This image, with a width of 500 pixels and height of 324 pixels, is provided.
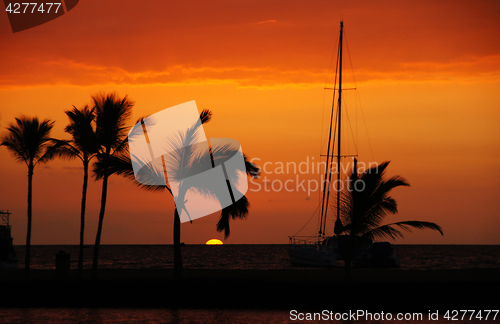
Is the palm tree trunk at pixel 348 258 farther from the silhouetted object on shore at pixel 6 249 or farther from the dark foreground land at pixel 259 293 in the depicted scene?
the silhouetted object on shore at pixel 6 249

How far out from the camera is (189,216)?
23.0m

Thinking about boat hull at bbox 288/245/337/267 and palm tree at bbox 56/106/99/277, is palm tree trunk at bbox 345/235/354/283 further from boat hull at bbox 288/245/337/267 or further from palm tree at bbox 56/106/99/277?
boat hull at bbox 288/245/337/267

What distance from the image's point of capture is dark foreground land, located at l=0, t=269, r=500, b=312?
66.7 ft

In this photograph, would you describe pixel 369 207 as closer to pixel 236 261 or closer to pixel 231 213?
pixel 231 213

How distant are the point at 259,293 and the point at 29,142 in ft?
45.9

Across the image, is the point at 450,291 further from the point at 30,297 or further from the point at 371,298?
the point at 30,297

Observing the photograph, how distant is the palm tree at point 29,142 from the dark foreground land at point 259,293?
4.46m

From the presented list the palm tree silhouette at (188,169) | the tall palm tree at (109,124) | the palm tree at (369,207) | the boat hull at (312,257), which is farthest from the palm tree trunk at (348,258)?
the boat hull at (312,257)

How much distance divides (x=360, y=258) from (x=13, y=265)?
35.6m

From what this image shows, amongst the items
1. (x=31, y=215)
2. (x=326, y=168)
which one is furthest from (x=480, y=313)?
(x=31, y=215)

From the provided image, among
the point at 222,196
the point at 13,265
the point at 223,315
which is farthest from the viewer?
the point at 13,265

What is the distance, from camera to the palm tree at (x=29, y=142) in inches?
982

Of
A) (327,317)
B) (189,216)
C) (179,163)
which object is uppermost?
(179,163)

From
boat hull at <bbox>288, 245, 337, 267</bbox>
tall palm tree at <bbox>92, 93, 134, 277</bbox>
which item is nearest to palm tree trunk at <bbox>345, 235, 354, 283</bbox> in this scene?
tall palm tree at <bbox>92, 93, 134, 277</bbox>
